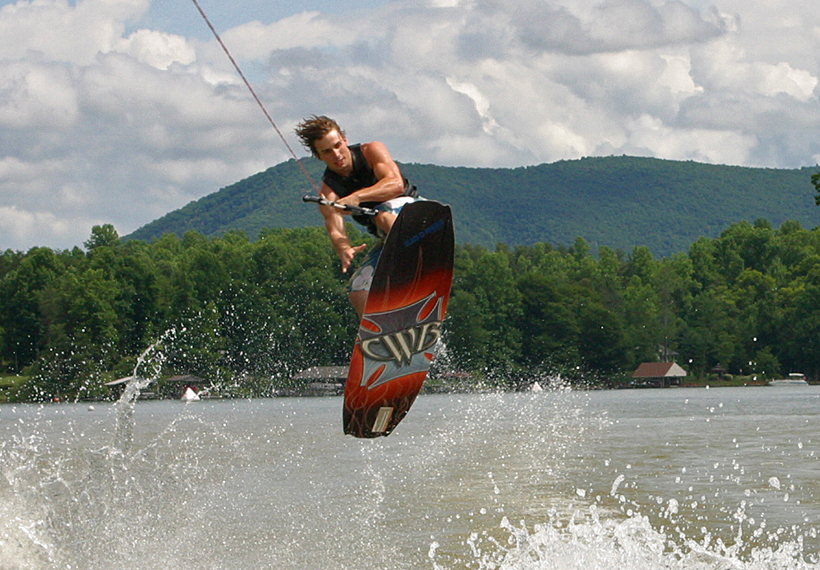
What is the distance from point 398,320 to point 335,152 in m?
1.18

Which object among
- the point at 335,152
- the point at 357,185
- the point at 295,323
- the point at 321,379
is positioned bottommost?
the point at 321,379

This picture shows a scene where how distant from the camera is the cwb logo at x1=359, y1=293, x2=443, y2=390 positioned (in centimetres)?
721

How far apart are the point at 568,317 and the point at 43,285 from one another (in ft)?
114

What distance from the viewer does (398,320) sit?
24.0 ft

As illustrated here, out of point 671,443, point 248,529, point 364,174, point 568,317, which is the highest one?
point 364,174

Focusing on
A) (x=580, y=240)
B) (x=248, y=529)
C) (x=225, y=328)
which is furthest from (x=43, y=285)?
(x=580, y=240)

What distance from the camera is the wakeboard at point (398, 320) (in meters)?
7.19

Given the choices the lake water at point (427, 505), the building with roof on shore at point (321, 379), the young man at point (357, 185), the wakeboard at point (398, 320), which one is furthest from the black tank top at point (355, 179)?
the building with roof on shore at point (321, 379)

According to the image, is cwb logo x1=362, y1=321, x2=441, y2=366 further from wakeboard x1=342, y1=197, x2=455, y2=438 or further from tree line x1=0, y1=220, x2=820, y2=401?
tree line x1=0, y1=220, x2=820, y2=401

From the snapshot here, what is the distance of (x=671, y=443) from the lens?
2009 centimetres

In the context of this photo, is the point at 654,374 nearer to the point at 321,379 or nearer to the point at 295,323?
the point at 321,379

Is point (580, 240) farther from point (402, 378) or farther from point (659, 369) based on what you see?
point (402, 378)

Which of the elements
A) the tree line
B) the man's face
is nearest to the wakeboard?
the man's face

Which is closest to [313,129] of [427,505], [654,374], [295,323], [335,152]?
[335,152]
